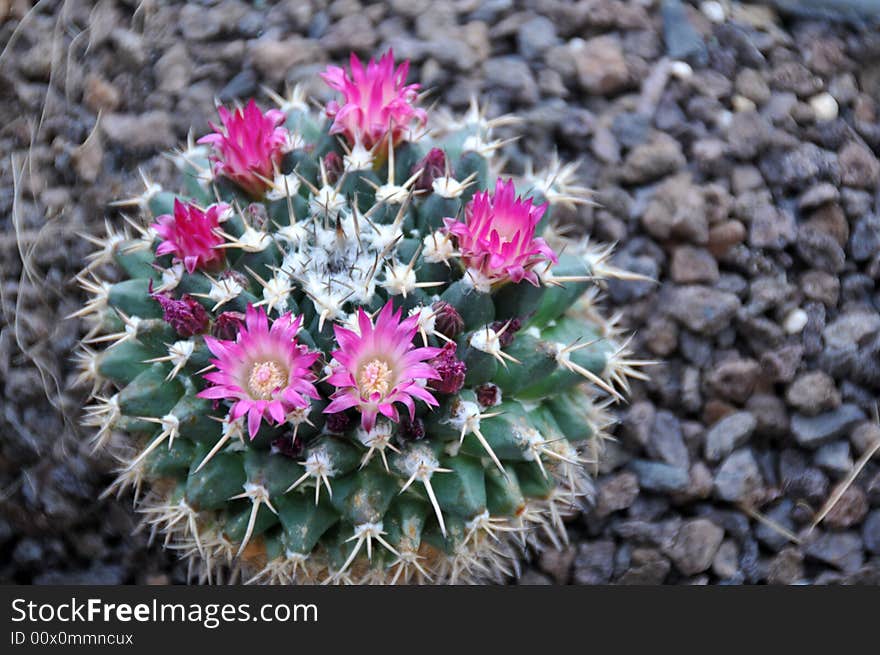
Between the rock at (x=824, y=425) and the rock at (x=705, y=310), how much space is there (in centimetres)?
28

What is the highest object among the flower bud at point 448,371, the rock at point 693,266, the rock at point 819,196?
the flower bud at point 448,371

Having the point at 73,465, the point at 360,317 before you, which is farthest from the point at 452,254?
the point at 73,465

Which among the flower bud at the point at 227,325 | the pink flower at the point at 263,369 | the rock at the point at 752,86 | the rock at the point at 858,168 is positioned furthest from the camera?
the rock at the point at 752,86

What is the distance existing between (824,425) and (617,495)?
51 cm

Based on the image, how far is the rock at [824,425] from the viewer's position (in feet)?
7.06

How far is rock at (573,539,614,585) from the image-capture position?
2117 millimetres

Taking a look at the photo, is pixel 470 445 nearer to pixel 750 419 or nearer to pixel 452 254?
pixel 452 254

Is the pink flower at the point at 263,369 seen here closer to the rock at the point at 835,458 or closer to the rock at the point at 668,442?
the rock at the point at 668,442

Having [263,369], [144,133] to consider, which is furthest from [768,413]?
[144,133]

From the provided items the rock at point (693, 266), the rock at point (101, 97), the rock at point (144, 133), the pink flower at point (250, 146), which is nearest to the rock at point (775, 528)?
the rock at point (693, 266)

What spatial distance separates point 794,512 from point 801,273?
580 mm

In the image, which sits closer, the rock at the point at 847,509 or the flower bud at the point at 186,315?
the flower bud at the point at 186,315

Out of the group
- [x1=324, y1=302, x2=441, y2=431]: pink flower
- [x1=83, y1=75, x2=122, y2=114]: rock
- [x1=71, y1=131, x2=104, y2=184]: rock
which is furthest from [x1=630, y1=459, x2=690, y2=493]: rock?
[x1=83, y1=75, x2=122, y2=114]: rock

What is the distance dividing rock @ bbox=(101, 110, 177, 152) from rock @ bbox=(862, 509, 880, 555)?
77.3 inches
